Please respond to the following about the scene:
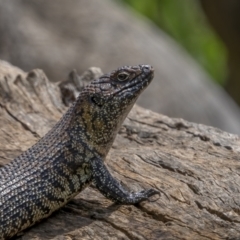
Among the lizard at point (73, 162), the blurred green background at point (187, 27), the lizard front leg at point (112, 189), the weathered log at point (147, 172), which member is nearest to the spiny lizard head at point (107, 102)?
the lizard at point (73, 162)

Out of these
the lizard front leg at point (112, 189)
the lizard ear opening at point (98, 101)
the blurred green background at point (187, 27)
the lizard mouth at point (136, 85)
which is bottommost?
the lizard front leg at point (112, 189)

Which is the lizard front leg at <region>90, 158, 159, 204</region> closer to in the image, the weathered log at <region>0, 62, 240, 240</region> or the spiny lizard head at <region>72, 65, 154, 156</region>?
the weathered log at <region>0, 62, 240, 240</region>

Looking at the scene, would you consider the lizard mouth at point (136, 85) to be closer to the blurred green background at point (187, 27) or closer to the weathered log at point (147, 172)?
the weathered log at point (147, 172)

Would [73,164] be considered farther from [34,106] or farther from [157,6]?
[157,6]

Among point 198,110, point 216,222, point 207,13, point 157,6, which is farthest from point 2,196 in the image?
Result: point 157,6

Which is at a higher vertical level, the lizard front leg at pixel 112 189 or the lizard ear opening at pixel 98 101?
the lizard ear opening at pixel 98 101

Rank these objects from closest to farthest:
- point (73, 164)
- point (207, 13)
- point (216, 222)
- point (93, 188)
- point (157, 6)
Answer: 1. point (216, 222)
2. point (73, 164)
3. point (93, 188)
4. point (207, 13)
5. point (157, 6)

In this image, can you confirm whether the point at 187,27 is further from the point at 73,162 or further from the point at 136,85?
the point at 73,162

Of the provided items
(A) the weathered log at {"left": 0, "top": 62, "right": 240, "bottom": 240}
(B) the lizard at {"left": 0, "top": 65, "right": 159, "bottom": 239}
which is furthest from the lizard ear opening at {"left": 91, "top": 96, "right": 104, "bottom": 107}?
(A) the weathered log at {"left": 0, "top": 62, "right": 240, "bottom": 240}
